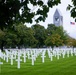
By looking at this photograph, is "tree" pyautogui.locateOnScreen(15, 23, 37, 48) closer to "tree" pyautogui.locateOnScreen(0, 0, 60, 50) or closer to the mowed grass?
the mowed grass

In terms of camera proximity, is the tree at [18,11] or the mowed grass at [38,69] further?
the mowed grass at [38,69]

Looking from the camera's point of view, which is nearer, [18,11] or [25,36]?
[18,11]

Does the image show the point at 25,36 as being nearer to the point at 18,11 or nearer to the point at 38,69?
the point at 38,69

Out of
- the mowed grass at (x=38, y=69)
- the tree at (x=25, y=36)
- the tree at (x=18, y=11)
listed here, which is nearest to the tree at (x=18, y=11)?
the tree at (x=18, y=11)

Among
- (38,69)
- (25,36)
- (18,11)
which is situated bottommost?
(38,69)

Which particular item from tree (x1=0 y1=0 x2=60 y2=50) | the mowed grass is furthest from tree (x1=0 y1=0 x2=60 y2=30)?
the mowed grass

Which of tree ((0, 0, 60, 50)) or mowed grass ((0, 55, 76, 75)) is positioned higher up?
tree ((0, 0, 60, 50))

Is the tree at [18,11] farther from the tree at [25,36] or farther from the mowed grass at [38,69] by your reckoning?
the tree at [25,36]

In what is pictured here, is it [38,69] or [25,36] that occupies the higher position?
[25,36]

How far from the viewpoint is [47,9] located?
10586mm

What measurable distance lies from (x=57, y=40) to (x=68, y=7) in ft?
169

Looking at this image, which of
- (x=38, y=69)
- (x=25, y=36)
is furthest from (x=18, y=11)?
(x=25, y=36)

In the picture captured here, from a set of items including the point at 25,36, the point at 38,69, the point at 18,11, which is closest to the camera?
the point at 18,11

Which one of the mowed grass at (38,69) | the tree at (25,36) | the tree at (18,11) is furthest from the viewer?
Answer: the tree at (25,36)
